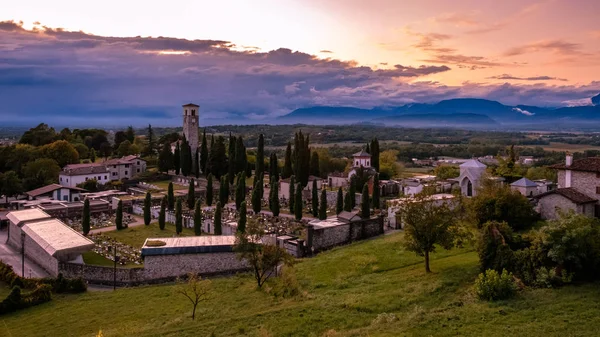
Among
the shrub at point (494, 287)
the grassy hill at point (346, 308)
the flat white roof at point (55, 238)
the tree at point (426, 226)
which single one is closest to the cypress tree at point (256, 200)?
the flat white roof at point (55, 238)

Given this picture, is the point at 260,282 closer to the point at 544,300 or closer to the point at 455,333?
the point at 455,333

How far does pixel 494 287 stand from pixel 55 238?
29.2m

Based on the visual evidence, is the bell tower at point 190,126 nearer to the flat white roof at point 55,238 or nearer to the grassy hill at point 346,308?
the flat white roof at point 55,238

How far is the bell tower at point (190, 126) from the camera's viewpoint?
77.4m

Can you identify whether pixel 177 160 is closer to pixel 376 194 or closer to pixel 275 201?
pixel 275 201

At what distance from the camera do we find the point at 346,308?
20781 mm

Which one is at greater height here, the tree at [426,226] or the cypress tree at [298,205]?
the tree at [426,226]

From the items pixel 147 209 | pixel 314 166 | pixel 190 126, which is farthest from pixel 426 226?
pixel 190 126

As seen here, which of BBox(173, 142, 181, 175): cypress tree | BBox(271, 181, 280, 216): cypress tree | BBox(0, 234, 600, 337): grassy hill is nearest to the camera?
BBox(0, 234, 600, 337): grassy hill

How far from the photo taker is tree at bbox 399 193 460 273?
24.8 meters

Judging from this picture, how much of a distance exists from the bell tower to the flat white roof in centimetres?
3884

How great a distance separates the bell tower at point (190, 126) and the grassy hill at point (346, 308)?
5075cm

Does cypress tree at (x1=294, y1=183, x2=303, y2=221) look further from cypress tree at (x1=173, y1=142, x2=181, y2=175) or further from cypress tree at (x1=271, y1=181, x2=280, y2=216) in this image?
cypress tree at (x1=173, y1=142, x2=181, y2=175)

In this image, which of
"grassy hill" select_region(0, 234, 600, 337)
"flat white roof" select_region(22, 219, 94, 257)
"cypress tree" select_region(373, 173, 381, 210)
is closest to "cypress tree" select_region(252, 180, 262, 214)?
"cypress tree" select_region(373, 173, 381, 210)
